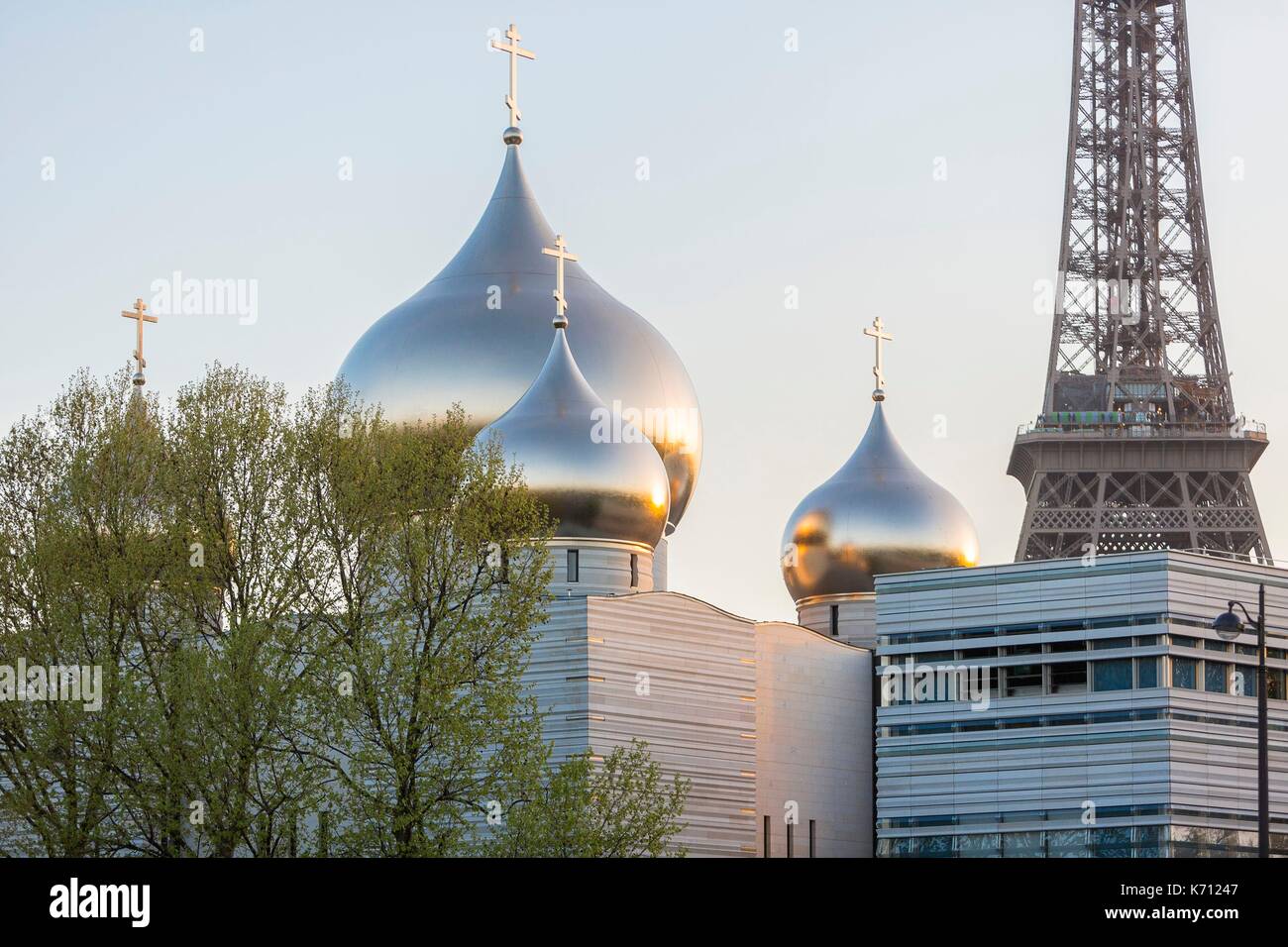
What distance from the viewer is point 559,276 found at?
135 feet

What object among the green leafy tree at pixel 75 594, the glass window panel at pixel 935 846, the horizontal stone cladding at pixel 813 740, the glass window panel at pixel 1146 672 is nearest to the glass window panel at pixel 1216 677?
the glass window panel at pixel 1146 672

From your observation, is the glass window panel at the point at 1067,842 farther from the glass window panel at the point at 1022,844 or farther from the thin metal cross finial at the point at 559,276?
the thin metal cross finial at the point at 559,276

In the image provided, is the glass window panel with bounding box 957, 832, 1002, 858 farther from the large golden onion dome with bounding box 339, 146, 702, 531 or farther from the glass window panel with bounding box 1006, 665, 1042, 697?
the large golden onion dome with bounding box 339, 146, 702, 531

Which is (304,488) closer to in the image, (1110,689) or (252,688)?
(252,688)

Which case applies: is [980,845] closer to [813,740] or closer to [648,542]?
[813,740]

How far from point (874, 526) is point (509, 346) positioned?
29.7 ft

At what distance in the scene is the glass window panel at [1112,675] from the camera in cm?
3909

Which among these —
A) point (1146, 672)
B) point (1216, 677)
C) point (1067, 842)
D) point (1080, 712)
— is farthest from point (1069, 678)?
point (1067, 842)

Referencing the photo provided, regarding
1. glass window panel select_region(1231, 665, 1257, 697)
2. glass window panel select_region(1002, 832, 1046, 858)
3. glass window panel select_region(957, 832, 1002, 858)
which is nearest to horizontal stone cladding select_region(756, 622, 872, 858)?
glass window panel select_region(957, 832, 1002, 858)

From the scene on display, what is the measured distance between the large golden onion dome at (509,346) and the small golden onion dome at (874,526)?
117 inches

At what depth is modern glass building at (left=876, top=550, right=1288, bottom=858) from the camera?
1528 inches

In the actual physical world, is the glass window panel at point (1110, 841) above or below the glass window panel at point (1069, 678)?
below
